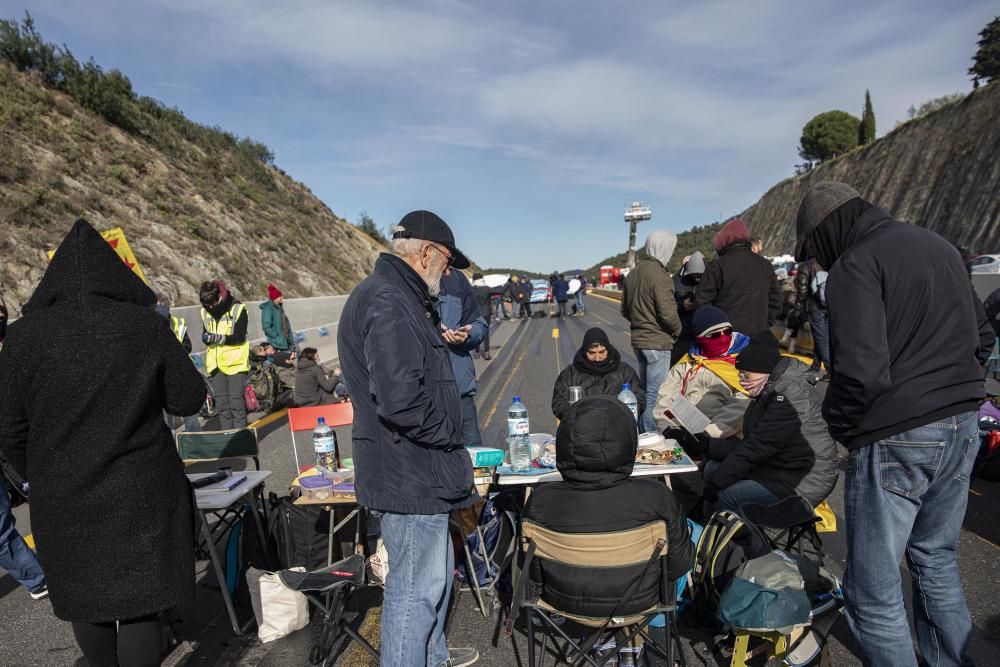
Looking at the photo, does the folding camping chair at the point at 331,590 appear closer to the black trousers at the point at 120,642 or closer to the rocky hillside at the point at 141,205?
the black trousers at the point at 120,642

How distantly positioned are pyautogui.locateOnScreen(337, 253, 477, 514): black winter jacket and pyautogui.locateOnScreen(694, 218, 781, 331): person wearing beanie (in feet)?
12.3

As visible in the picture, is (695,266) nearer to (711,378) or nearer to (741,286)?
(741,286)

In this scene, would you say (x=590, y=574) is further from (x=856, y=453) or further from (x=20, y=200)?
(x=20, y=200)

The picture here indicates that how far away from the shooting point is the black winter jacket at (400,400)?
89.0 inches

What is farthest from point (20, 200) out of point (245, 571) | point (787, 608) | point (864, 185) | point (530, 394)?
point (864, 185)

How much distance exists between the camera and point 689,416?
4.03m

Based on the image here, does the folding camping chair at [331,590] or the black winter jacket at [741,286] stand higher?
the black winter jacket at [741,286]

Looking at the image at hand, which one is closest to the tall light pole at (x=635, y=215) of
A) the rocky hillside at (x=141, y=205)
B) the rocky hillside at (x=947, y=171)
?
the rocky hillside at (x=947, y=171)

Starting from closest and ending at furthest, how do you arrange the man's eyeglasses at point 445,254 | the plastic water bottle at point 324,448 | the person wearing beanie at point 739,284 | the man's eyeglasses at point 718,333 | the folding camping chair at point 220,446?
1. the man's eyeglasses at point 445,254
2. the plastic water bottle at point 324,448
3. the folding camping chair at point 220,446
4. the man's eyeglasses at point 718,333
5. the person wearing beanie at point 739,284

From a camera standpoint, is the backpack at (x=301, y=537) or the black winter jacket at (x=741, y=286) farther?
the black winter jacket at (x=741, y=286)

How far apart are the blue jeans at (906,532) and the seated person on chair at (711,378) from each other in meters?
2.13

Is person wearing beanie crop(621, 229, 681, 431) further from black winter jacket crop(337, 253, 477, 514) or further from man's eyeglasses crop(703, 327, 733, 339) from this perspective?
black winter jacket crop(337, 253, 477, 514)

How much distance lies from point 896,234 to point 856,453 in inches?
32.9

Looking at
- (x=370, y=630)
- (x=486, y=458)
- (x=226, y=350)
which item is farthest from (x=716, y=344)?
(x=226, y=350)
